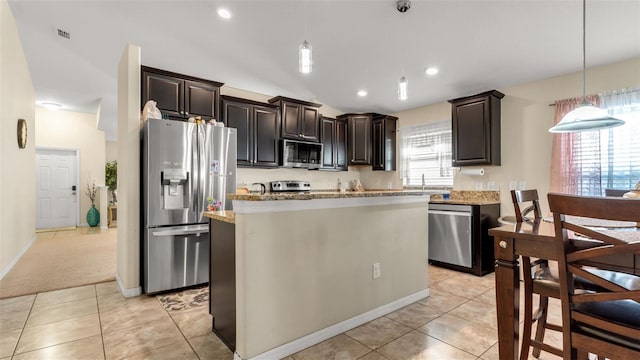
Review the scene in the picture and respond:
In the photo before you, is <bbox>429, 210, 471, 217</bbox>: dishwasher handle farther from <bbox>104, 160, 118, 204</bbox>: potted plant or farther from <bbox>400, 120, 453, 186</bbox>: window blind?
<bbox>104, 160, 118, 204</bbox>: potted plant

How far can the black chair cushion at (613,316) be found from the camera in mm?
1076

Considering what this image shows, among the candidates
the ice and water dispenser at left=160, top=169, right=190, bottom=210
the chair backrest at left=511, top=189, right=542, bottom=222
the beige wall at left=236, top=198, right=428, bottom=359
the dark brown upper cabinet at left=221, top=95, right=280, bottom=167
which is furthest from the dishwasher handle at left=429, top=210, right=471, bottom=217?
the ice and water dispenser at left=160, top=169, right=190, bottom=210

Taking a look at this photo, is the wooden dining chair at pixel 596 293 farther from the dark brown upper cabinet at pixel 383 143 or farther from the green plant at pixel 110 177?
the green plant at pixel 110 177

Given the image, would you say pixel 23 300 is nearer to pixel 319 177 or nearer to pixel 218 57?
pixel 218 57

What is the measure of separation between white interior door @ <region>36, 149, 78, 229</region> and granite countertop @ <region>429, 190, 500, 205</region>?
802 centimetres

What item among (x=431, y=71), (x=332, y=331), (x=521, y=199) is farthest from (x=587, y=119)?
(x=332, y=331)

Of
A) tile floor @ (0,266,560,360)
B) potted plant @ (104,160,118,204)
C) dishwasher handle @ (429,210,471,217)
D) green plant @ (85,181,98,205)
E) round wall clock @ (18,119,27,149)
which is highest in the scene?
round wall clock @ (18,119,27,149)

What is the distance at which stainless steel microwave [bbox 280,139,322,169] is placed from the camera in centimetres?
450

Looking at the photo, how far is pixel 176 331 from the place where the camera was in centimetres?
221

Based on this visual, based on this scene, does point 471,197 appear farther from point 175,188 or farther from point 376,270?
point 175,188

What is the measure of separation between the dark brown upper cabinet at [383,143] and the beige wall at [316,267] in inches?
102

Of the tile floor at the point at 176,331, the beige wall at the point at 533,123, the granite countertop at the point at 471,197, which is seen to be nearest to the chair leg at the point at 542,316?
the tile floor at the point at 176,331

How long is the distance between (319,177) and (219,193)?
2347 mm

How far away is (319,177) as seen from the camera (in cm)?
537
